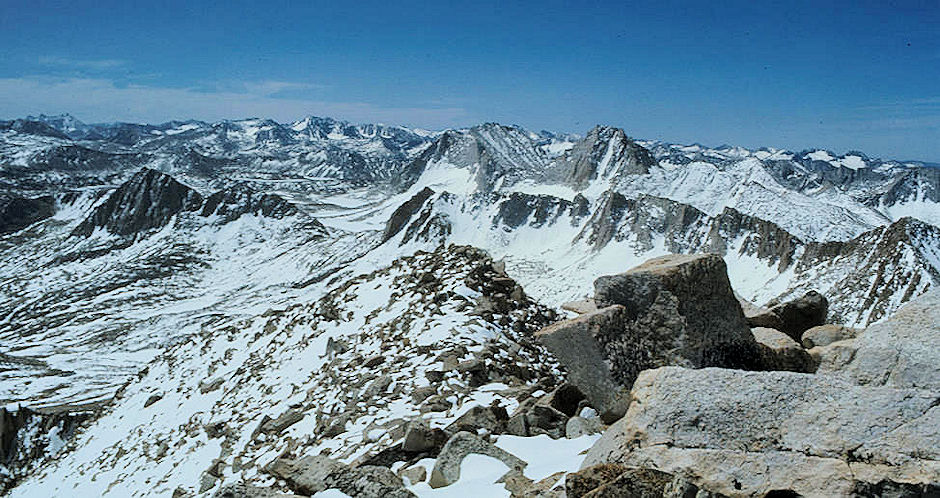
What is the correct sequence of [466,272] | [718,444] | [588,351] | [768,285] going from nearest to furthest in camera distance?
1. [718,444]
2. [588,351]
3. [466,272]
4. [768,285]

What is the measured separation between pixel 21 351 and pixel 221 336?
12755 cm

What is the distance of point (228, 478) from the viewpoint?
15.0 meters

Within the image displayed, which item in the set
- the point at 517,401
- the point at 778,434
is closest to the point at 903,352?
the point at 778,434

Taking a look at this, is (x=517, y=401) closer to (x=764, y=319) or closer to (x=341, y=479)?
(x=341, y=479)

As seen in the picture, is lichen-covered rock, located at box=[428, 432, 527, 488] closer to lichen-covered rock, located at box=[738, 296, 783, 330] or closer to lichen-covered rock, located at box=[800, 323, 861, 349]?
lichen-covered rock, located at box=[738, 296, 783, 330]

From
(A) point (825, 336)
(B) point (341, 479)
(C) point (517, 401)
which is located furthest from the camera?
(A) point (825, 336)

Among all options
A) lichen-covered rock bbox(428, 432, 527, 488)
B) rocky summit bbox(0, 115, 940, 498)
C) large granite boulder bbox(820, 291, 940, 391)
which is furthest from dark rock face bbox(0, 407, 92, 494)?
large granite boulder bbox(820, 291, 940, 391)

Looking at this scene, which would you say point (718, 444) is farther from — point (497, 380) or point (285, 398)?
point (285, 398)

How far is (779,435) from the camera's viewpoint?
5969 mm

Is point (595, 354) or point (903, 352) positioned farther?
point (595, 354)

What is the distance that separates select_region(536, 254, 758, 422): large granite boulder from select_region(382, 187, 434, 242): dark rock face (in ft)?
565

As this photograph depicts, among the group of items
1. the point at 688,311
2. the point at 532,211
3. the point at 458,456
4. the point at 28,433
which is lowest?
the point at 28,433

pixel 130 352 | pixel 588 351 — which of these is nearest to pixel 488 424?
pixel 588 351

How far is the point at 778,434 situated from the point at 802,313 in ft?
37.9
